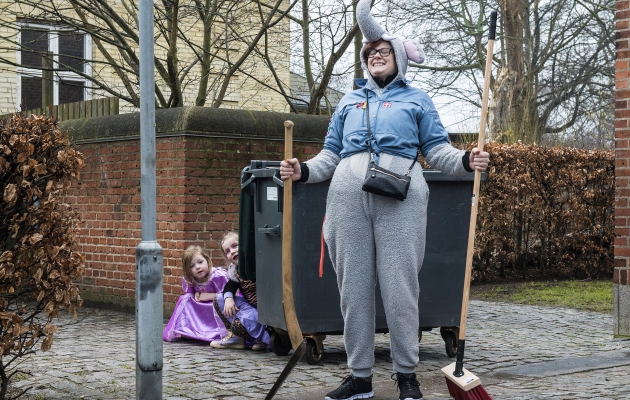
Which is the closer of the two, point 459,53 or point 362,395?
point 362,395

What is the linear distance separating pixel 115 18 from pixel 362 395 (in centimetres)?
580

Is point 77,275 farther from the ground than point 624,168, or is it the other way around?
point 624,168

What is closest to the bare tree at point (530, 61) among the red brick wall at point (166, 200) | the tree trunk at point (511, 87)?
the tree trunk at point (511, 87)

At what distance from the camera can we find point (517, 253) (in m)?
12.5

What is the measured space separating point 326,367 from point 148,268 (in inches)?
76.1

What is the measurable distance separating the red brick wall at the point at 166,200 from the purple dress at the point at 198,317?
931 millimetres

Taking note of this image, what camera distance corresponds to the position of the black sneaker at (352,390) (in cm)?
495

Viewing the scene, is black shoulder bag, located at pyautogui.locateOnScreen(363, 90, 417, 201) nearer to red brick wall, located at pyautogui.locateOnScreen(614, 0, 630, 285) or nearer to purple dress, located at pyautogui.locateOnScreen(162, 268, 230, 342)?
purple dress, located at pyautogui.locateOnScreen(162, 268, 230, 342)

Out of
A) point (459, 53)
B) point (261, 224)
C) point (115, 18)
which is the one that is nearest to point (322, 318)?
point (261, 224)

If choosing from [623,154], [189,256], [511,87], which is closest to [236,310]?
[189,256]

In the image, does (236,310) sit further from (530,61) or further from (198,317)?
(530,61)

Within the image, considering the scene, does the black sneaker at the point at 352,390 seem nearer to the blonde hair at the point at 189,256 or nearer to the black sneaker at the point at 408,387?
the black sneaker at the point at 408,387

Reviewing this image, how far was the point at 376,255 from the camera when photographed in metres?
4.84

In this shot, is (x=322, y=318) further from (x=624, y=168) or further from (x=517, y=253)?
(x=517, y=253)
